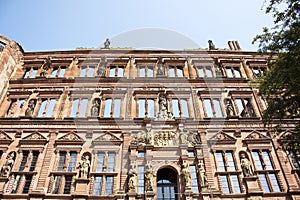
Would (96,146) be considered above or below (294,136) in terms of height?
above

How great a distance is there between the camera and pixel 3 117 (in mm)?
18750

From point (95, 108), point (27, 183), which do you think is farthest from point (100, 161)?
point (27, 183)

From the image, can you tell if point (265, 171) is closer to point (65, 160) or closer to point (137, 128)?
point (137, 128)

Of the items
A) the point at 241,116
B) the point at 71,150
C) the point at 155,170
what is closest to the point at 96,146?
the point at 71,150

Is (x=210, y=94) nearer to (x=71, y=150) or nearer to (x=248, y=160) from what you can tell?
(x=248, y=160)

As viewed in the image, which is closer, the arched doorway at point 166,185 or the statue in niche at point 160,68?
the arched doorway at point 166,185

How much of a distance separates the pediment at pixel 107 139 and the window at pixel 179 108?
5.11 m

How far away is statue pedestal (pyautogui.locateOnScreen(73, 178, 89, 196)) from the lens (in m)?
14.9

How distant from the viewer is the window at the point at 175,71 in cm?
2241

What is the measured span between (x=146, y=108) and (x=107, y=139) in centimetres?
411

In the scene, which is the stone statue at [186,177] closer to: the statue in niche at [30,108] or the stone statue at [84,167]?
the stone statue at [84,167]

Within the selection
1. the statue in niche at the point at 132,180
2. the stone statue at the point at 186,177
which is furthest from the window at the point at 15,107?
the stone statue at the point at 186,177

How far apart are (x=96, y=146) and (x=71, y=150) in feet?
5.75

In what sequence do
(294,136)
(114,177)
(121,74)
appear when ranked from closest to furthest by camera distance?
(294,136)
(114,177)
(121,74)
